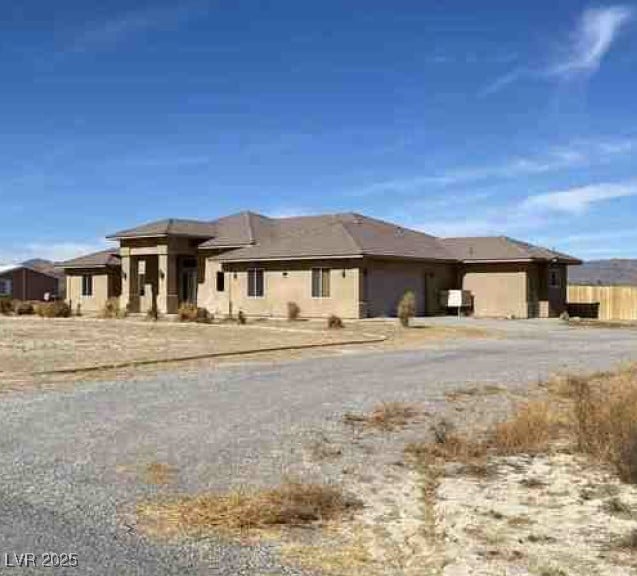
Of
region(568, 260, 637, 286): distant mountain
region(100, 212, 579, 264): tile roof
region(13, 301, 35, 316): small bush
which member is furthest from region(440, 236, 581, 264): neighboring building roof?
region(568, 260, 637, 286): distant mountain

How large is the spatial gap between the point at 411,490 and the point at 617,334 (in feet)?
89.8

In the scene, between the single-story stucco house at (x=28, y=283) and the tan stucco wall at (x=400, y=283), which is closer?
the tan stucco wall at (x=400, y=283)

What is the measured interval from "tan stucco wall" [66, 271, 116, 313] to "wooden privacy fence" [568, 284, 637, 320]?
27.6 metres

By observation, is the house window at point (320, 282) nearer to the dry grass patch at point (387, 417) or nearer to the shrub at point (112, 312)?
the shrub at point (112, 312)

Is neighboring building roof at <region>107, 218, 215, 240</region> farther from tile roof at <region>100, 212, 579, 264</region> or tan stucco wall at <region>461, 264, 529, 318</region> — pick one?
tan stucco wall at <region>461, 264, 529, 318</region>

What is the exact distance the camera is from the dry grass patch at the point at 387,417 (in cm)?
1208

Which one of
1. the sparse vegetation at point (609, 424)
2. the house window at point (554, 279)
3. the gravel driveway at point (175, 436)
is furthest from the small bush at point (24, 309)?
the sparse vegetation at point (609, 424)

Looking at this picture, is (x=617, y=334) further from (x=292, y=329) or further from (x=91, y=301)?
(x=91, y=301)

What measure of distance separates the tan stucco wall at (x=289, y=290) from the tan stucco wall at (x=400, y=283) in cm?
80

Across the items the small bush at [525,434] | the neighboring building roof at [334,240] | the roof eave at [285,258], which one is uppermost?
the neighboring building roof at [334,240]

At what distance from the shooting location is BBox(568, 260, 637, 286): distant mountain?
12391 centimetres

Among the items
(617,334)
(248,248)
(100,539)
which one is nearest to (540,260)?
(617,334)

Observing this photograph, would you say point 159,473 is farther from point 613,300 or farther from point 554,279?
point 613,300

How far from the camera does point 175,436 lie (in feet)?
35.6
